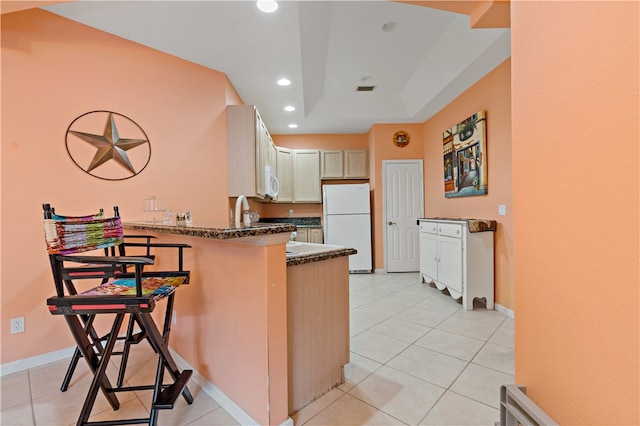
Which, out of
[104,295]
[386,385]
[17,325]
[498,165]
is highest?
[498,165]

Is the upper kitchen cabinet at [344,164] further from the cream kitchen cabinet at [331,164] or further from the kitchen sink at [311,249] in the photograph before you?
the kitchen sink at [311,249]

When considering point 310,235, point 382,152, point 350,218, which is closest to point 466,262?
point 350,218

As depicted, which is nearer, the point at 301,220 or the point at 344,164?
the point at 344,164

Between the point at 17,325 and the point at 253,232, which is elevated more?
the point at 253,232

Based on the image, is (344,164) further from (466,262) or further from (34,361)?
(34,361)

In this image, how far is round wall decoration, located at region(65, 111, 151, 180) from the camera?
226cm

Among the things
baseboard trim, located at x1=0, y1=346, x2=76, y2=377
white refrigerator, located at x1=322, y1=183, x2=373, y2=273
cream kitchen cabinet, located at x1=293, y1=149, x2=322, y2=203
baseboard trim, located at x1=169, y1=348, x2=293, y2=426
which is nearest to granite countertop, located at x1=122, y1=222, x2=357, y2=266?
baseboard trim, located at x1=169, y1=348, x2=293, y2=426

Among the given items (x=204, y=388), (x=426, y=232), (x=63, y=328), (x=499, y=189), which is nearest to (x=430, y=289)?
(x=426, y=232)

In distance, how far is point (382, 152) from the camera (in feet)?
16.1

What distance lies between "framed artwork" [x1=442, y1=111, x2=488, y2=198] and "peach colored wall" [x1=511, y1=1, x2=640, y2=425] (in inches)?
111

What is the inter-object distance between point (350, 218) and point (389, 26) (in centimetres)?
291

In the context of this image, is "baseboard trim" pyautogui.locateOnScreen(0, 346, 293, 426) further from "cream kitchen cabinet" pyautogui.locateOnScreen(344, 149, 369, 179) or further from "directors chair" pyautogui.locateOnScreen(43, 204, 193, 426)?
"cream kitchen cabinet" pyautogui.locateOnScreen(344, 149, 369, 179)

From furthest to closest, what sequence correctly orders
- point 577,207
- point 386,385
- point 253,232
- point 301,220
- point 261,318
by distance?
1. point 301,220
2. point 386,385
3. point 261,318
4. point 253,232
5. point 577,207

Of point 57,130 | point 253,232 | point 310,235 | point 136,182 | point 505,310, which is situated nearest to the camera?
point 253,232
